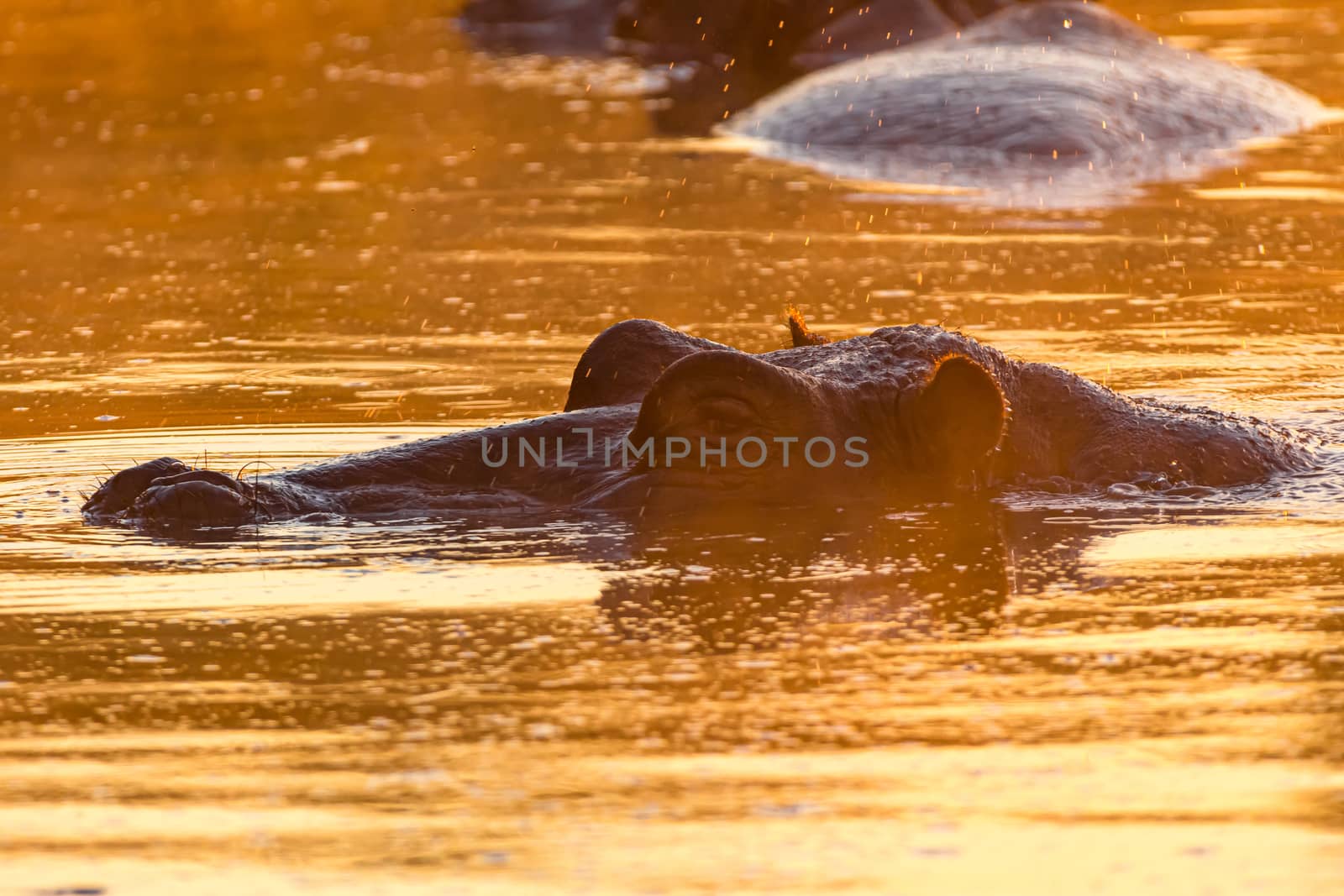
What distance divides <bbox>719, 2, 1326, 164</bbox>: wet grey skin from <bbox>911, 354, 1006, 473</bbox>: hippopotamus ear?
8632 millimetres

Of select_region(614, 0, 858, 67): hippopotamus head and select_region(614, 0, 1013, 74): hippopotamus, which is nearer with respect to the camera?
select_region(614, 0, 1013, 74): hippopotamus

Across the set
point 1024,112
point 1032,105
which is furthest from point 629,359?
point 1032,105

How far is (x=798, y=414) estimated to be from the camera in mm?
5547

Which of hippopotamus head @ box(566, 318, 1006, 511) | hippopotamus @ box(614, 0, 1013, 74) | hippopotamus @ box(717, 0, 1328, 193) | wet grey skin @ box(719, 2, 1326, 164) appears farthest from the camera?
hippopotamus @ box(614, 0, 1013, 74)

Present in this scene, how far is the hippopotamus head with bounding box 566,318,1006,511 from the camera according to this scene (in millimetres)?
5434

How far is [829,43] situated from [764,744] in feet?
58.1

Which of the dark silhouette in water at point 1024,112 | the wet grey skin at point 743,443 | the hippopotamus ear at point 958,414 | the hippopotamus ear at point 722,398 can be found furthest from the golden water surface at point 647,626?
the dark silhouette in water at point 1024,112

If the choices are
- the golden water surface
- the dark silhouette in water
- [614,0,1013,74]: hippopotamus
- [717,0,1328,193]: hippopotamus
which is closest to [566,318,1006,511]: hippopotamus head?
the golden water surface

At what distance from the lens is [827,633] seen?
15.8ft

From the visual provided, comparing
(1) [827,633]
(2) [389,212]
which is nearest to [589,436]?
(1) [827,633]

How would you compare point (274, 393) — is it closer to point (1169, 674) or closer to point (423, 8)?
point (1169, 674)

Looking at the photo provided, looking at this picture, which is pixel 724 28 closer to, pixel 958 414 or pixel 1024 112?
pixel 1024 112

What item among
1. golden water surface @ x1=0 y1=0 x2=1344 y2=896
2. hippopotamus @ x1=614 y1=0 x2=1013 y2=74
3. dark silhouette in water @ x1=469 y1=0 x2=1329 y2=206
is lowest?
golden water surface @ x1=0 y1=0 x2=1344 y2=896

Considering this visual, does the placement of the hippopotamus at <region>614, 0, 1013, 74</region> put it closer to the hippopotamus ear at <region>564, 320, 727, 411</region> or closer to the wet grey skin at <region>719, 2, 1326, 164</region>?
the wet grey skin at <region>719, 2, 1326, 164</region>
